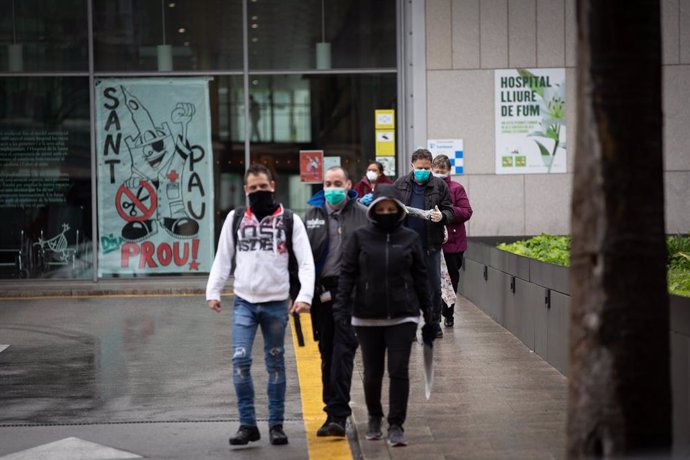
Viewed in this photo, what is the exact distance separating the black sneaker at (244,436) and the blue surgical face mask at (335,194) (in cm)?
153

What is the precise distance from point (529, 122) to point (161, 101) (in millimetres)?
5730

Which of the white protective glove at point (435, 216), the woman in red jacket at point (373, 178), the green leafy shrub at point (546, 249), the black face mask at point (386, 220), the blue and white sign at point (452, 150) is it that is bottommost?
the green leafy shrub at point (546, 249)

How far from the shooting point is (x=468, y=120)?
18062 mm

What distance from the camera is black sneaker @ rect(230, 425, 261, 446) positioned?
737 cm

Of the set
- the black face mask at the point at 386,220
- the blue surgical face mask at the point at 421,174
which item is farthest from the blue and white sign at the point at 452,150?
the black face mask at the point at 386,220

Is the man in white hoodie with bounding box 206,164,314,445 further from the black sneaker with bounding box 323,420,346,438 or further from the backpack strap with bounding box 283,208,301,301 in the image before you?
the black sneaker with bounding box 323,420,346,438

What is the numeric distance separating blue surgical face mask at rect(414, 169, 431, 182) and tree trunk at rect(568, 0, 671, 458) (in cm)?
601

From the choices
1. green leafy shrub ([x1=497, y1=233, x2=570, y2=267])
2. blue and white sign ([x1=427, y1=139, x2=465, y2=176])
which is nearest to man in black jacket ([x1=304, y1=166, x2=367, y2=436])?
green leafy shrub ([x1=497, y1=233, x2=570, y2=267])

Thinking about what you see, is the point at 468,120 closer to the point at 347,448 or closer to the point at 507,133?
the point at 507,133

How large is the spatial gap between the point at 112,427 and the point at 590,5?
4811 millimetres

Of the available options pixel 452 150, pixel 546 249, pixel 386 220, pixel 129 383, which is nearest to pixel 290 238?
pixel 386 220

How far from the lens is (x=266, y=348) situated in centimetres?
753

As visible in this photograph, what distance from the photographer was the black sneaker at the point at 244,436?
737cm

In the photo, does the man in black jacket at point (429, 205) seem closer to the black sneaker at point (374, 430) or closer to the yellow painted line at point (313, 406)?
the yellow painted line at point (313, 406)
